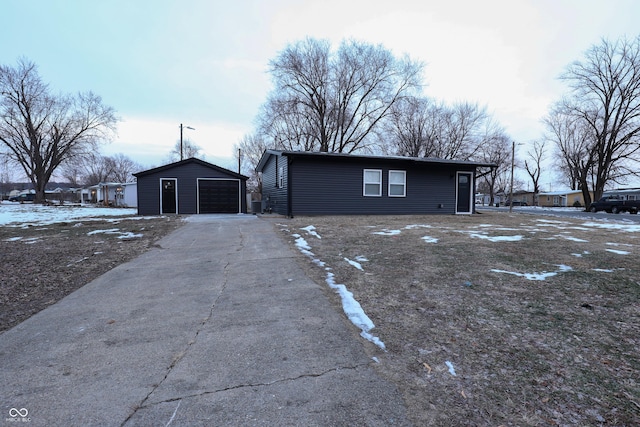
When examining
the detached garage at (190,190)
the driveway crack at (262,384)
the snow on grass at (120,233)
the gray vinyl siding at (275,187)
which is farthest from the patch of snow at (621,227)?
the detached garage at (190,190)

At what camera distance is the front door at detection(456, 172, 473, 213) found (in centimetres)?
1642

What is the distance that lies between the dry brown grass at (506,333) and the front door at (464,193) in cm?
1114

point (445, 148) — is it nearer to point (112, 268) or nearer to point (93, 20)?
point (93, 20)

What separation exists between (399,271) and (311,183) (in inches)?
375

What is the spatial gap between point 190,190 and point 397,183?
1107 cm

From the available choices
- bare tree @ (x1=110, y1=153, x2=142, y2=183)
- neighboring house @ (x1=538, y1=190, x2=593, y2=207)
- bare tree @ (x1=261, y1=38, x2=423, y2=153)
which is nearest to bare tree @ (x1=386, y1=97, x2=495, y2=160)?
bare tree @ (x1=261, y1=38, x2=423, y2=153)

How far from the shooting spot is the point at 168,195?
17344 mm

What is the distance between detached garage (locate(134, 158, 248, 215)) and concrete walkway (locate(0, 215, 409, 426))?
13989 mm

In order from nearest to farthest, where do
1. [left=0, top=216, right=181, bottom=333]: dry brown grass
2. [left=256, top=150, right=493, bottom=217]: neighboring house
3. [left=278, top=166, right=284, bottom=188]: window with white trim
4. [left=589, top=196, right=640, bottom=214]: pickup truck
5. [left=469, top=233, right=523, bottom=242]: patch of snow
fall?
[left=0, top=216, right=181, bottom=333]: dry brown grass, [left=469, top=233, right=523, bottom=242]: patch of snow, [left=256, top=150, right=493, bottom=217]: neighboring house, [left=278, top=166, right=284, bottom=188]: window with white trim, [left=589, top=196, right=640, bottom=214]: pickup truck

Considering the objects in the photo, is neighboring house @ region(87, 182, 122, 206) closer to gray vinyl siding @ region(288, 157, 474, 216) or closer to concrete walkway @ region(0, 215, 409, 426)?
gray vinyl siding @ region(288, 157, 474, 216)

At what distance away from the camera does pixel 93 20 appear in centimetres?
1302

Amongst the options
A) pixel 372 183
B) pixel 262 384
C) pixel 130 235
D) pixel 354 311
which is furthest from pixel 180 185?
pixel 262 384

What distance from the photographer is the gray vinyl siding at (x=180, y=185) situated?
17011 mm

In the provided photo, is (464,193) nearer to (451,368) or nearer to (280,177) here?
(280,177)
